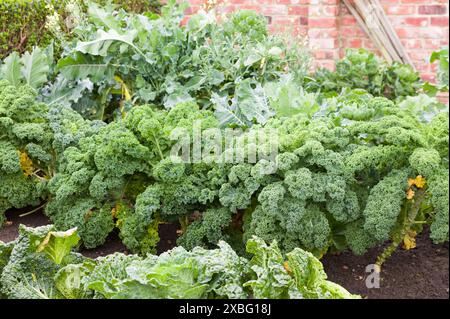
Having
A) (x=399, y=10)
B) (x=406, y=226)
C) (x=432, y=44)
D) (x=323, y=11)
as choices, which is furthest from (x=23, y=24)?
(x=432, y=44)

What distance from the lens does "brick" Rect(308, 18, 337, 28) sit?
20.1 feet

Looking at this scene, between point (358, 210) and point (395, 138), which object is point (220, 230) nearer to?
point (358, 210)

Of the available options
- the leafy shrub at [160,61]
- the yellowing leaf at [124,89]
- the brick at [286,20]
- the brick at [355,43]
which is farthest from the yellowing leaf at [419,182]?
the brick at [286,20]

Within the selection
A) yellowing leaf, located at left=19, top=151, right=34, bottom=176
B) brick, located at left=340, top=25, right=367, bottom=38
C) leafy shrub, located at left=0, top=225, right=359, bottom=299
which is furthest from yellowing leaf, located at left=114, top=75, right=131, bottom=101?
brick, located at left=340, top=25, right=367, bottom=38

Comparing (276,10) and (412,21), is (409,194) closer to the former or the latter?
(412,21)

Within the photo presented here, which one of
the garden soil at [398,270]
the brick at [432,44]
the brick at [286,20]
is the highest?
the brick at [286,20]

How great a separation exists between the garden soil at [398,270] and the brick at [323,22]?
305cm

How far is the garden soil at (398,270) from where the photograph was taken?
2918 millimetres

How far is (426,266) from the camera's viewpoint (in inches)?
123

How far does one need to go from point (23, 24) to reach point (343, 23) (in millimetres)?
2889

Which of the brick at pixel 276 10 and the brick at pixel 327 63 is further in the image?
the brick at pixel 276 10

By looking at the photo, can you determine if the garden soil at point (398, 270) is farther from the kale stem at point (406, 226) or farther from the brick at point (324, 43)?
the brick at point (324, 43)
